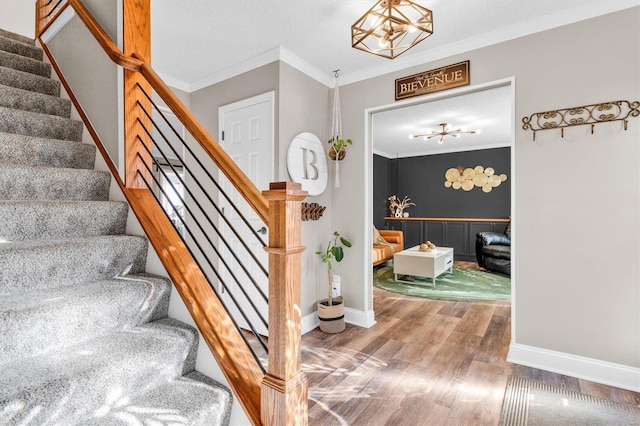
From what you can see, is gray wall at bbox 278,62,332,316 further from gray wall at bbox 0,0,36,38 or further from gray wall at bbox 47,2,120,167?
gray wall at bbox 0,0,36,38

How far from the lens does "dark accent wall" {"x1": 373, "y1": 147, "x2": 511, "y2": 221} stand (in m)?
7.06

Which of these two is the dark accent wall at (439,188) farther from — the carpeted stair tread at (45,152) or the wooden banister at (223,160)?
the wooden banister at (223,160)

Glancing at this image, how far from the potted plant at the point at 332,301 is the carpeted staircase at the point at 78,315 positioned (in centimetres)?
183

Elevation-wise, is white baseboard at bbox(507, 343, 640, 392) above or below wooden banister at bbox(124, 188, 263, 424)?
below

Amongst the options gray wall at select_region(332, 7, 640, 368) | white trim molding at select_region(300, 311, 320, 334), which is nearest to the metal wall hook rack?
gray wall at select_region(332, 7, 640, 368)

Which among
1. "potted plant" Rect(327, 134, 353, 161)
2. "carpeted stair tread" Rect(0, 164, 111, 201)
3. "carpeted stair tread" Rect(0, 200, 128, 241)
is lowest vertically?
"carpeted stair tread" Rect(0, 200, 128, 241)

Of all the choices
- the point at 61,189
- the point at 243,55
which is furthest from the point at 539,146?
the point at 61,189

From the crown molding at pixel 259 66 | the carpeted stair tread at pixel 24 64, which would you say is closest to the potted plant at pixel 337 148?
the crown molding at pixel 259 66

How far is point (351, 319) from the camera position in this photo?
133 inches

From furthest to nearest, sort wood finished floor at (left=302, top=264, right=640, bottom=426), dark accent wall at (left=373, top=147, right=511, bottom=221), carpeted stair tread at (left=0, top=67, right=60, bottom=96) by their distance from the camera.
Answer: dark accent wall at (left=373, top=147, right=511, bottom=221), carpeted stair tread at (left=0, top=67, right=60, bottom=96), wood finished floor at (left=302, top=264, right=640, bottom=426)

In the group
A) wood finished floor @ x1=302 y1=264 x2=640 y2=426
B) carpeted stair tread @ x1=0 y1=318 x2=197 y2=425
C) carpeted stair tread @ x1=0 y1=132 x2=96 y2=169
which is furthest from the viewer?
wood finished floor @ x1=302 y1=264 x2=640 y2=426

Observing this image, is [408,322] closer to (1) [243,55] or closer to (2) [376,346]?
→ (2) [376,346]

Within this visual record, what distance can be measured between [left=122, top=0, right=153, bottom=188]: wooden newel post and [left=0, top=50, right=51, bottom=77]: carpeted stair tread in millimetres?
1276

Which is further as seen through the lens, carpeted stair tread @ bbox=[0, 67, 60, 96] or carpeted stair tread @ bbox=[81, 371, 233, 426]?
carpeted stair tread @ bbox=[0, 67, 60, 96]
